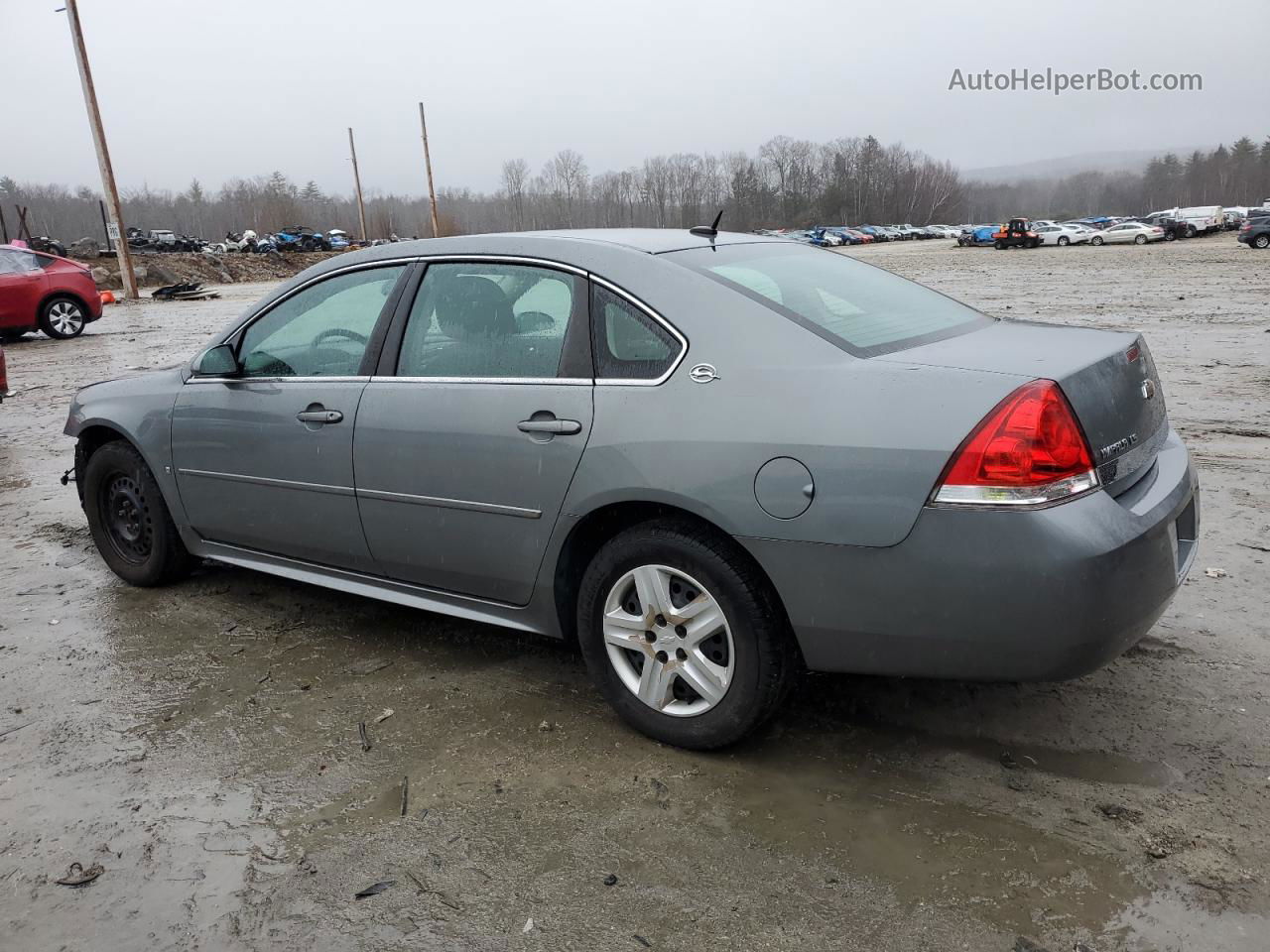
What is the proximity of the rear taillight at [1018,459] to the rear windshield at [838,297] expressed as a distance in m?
0.45

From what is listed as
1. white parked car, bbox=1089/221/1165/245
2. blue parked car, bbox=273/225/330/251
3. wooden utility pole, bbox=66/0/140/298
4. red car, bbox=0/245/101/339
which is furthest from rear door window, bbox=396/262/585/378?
blue parked car, bbox=273/225/330/251

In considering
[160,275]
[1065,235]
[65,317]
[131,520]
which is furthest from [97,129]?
[1065,235]

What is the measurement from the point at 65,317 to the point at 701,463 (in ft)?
60.8

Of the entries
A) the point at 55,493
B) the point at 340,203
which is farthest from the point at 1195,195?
the point at 55,493

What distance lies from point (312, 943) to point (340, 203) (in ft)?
520

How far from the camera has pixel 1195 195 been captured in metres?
140

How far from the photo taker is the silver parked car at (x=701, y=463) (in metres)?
2.47

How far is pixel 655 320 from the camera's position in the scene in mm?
2994

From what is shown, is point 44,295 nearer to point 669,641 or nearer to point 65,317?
point 65,317

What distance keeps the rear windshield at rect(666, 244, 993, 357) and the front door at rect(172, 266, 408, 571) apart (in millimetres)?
1313

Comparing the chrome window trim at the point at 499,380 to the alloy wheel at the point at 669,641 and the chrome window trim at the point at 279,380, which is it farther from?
the alloy wheel at the point at 669,641

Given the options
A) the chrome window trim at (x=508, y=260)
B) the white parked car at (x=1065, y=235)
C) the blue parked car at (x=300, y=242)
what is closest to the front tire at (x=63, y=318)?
the chrome window trim at (x=508, y=260)

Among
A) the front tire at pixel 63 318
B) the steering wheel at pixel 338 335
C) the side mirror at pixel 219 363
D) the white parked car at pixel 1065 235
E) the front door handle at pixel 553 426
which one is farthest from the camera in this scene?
the white parked car at pixel 1065 235

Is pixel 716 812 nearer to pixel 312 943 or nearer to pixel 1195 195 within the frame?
pixel 312 943
